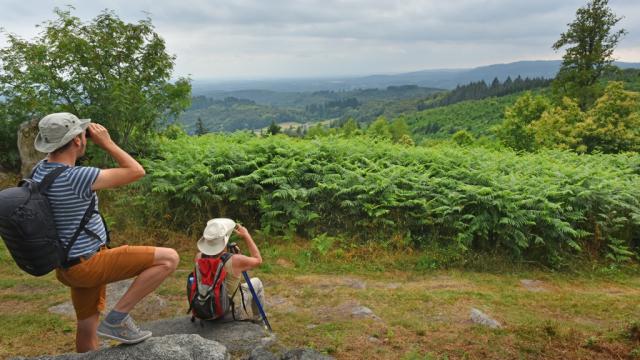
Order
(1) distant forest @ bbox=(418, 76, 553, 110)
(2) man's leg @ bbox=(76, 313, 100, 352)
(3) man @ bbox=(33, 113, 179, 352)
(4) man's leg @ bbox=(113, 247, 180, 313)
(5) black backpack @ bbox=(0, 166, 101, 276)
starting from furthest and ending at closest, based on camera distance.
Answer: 1. (1) distant forest @ bbox=(418, 76, 553, 110)
2. (2) man's leg @ bbox=(76, 313, 100, 352)
3. (4) man's leg @ bbox=(113, 247, 180, 313)
4. (3) man @ bbox=(33, 113, 179, 352)
5. (5) black backpack @ bbox=(0, 166, 101, 276)

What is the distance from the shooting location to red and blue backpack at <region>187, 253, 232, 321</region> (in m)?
5.01

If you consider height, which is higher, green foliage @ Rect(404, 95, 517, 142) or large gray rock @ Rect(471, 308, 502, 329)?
large gray rock @ Rect(471, 308, 502, 329)

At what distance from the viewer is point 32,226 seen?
3.43 metres

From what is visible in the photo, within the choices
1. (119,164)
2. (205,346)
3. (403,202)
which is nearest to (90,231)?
(119,164)

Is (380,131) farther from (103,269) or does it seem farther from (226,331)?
(103,269)

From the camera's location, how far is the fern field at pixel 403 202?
32.9ft

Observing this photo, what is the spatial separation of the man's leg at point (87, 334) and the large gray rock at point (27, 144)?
10097 millimetres

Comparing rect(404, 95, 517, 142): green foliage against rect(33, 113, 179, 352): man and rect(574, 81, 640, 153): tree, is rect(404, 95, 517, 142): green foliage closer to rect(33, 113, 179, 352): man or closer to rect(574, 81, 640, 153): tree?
rect(574, 81, 640, 153): tree

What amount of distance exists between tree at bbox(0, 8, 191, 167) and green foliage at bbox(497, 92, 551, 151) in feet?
92.6

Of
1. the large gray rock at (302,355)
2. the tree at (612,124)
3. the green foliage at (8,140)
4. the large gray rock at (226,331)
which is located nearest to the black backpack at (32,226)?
the large gray rock at (226,331)

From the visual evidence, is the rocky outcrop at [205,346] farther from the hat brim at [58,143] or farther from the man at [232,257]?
the hat brim at [58,143]

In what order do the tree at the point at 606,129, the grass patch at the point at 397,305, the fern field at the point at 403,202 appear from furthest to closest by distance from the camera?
the tree at the point at 606,129
the fern field at the point at 403,202
the grass patch at the point at 397,305

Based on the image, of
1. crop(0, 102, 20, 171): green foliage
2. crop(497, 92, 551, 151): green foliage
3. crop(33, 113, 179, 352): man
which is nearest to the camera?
crop(33, 113, 179, 352): man

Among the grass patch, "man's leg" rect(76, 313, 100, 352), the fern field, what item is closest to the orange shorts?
"man's leg" rect(76, 313, 100, 352)
